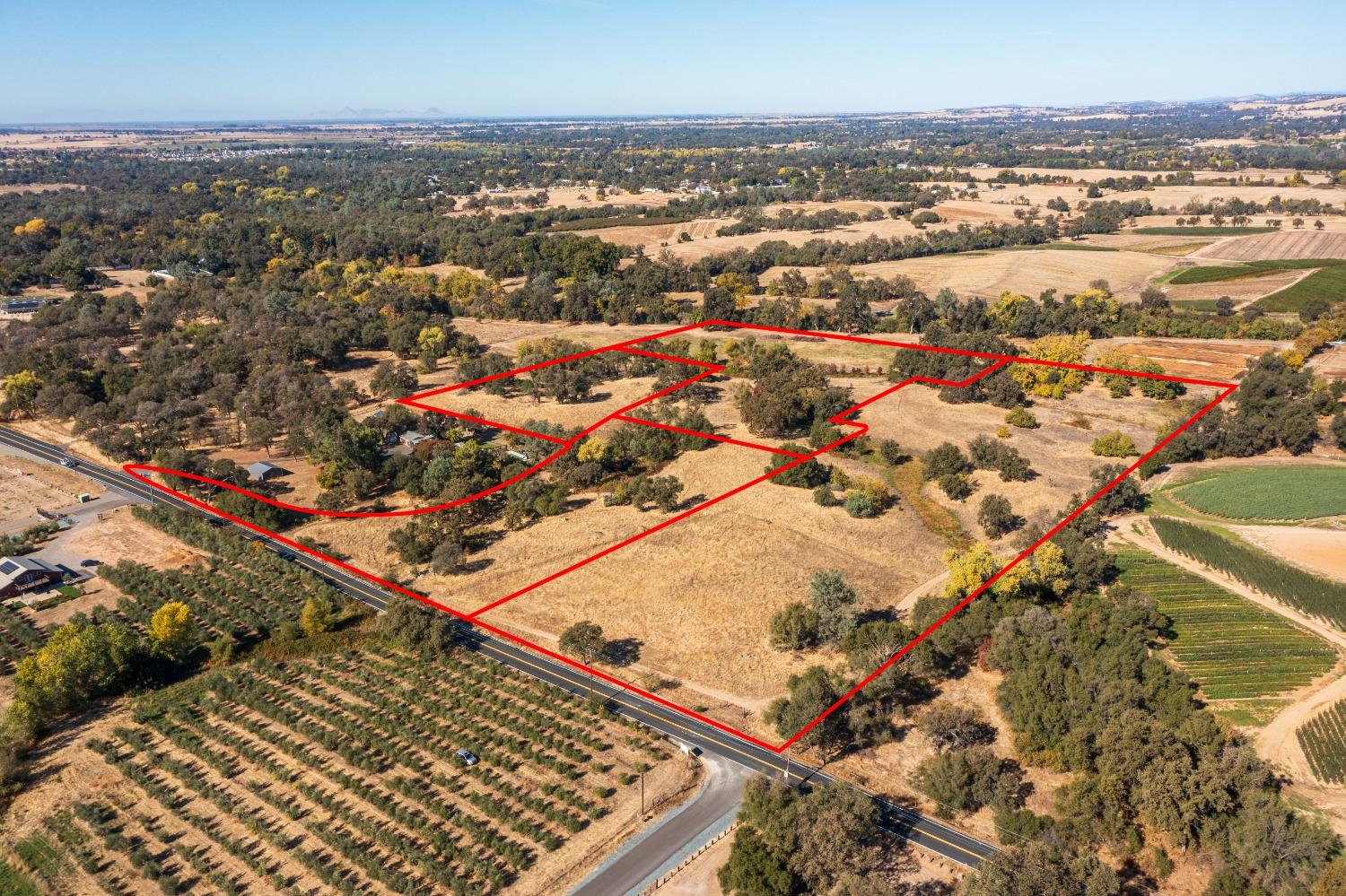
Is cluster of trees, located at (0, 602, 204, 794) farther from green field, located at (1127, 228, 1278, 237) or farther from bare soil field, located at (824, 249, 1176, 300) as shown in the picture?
green field, located at (1127, 228, 1278, 237)

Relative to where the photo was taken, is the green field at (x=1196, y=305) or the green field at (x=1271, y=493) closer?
the green field at (x=1271, y=493)

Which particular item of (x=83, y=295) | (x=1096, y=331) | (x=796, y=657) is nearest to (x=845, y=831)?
(x=796, y=657)

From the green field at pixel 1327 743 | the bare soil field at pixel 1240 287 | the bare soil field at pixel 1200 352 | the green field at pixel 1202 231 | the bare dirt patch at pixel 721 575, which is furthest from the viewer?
the green field at pixel 1202 231

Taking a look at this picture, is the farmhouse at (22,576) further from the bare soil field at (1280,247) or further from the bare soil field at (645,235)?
the bare soil field at (1280,247)

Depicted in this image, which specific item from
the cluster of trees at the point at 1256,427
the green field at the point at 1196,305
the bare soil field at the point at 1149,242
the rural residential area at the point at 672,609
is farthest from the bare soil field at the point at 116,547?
the bare soil field at the point at 1149,242

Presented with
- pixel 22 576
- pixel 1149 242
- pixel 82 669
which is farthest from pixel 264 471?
pixel 1149 242

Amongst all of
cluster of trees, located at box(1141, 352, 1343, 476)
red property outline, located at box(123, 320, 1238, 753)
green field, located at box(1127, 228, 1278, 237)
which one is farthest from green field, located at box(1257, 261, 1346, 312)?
cluster of trees, located at box(1141, 352, 1343, 476)

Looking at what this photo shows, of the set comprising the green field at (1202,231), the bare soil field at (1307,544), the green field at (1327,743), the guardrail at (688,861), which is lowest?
the guardrail at (688,861)

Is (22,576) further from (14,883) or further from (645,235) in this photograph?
(645,235)
